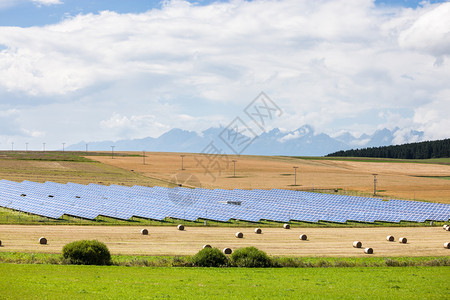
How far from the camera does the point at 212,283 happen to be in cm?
2492

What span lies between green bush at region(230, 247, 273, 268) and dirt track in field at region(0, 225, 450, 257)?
7.26 metres

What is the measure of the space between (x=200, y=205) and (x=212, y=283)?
4068 centimetres

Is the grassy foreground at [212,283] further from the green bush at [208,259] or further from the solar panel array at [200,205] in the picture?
the solar panel array at [200,205]

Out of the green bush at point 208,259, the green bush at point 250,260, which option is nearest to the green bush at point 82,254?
the green bush at point 208,259

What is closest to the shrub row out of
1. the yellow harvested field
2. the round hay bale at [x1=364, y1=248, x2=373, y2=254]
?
the round hay bale at [x1=364, y1=248, x2=373, y2=254]

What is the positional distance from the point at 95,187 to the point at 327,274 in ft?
199

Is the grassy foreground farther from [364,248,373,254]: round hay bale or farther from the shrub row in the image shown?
[364,248,373,254]: round hay bale

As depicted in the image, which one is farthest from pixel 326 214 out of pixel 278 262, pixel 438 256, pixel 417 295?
pixel 417 295

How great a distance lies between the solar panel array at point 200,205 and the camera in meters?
58.5

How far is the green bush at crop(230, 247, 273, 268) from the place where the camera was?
104 ft

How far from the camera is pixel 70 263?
29672 millimetres

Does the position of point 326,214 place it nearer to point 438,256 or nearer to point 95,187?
point 438,256

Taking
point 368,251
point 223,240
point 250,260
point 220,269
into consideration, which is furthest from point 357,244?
point 220,269

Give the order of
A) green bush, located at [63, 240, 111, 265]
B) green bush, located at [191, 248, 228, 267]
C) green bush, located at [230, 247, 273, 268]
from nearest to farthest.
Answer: green bush, located at [63, 240, 111, 265]
green bush, located at [191, 248, 228, 267]
green bush, located at [230, 247, 273, 268]
